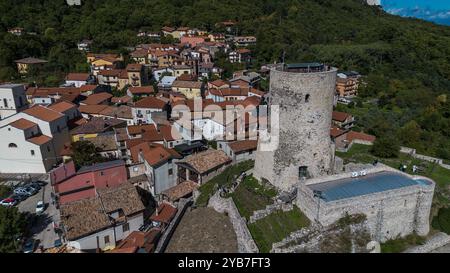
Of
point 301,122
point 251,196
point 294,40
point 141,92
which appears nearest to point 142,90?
point 141,92

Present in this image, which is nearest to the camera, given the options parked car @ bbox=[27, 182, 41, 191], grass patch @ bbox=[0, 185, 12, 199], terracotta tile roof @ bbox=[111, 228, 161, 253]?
terracotta tile roof @ bbox=[111, 228, 161, 253]

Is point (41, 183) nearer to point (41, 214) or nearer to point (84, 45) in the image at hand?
point (41, 214)

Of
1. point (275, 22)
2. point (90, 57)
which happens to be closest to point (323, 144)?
point (90, 57)

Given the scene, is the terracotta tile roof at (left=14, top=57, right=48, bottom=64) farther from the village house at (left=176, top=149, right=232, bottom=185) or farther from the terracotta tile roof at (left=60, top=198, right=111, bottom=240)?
the terracotta tile roof at (left=60, top=198, right=111, bottom=240)

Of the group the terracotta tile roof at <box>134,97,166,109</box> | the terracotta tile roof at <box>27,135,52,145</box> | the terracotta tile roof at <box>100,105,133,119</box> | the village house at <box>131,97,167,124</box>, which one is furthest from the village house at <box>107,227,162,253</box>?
the terracotta tile roof at <box>100,105,133,119</box>

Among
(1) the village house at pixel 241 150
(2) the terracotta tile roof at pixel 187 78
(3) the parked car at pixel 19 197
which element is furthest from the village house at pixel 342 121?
(3) the parked car at pixel 19 197
